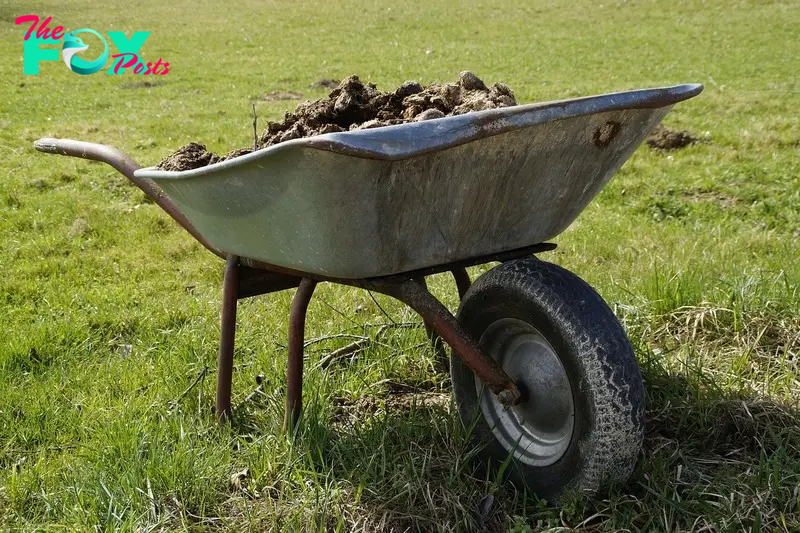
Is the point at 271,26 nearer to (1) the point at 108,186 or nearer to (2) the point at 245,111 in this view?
(2) the point at 245,111

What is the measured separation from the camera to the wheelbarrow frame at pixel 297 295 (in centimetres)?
196

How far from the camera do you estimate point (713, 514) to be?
1835 mm

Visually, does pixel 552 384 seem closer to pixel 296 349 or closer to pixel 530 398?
pixel 530 398

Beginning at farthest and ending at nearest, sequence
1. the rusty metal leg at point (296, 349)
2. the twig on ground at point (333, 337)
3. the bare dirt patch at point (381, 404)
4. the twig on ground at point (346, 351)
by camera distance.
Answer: the twig on ground at point (333, 337)
the twig on ground at point (346, 351)
the bare dirt patch at point (381, 404)
the rusty metal leg at point (296, 349)

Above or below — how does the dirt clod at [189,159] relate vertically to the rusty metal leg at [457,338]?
above

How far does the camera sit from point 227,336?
2430 millimetres

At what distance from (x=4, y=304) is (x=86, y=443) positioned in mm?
1884

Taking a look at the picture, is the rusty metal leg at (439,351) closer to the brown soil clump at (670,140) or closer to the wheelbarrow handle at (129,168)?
the wheelbarrow handle at (129,168)

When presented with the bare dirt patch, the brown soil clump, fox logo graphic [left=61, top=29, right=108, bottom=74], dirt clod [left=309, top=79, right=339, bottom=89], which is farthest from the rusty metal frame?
fox logo graphic [left=61, top=29, right=108, bottom=74]

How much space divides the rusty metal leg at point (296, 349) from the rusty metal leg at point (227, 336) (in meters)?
0.25

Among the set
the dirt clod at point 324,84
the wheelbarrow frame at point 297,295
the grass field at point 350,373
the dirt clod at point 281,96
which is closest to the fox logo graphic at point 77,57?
the dirt clod at point 281,96

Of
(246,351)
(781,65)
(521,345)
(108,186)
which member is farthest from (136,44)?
(521,345)

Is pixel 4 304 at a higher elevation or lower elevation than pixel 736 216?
lower

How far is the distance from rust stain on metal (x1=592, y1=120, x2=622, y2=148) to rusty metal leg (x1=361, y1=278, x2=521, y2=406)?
591mm
